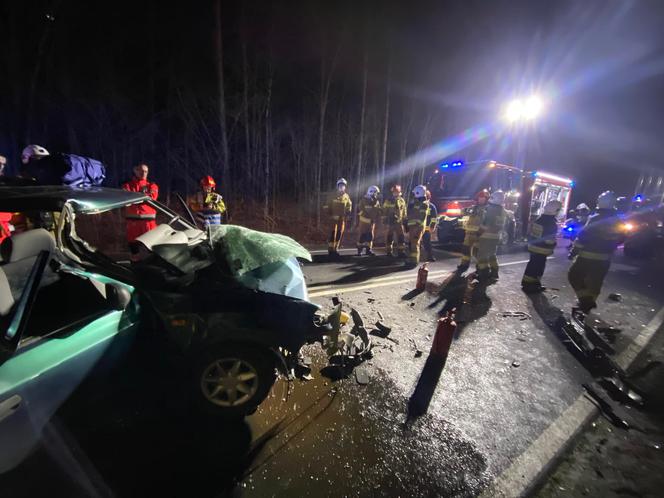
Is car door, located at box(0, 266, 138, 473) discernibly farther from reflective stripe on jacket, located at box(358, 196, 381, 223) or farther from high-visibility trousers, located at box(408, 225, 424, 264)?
reflective stripe on jacket, located at box(358, 196, 381, 223)

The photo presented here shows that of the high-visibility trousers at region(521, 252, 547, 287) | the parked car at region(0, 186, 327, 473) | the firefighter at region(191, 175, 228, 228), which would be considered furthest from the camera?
the firefighter at region(191, 175, 228, 228)

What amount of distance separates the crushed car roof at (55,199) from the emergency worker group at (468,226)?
3.35 ft

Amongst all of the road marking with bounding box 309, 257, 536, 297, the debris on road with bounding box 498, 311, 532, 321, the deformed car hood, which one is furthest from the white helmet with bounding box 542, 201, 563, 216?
the deformed car hood

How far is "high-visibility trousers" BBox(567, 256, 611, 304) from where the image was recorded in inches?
182

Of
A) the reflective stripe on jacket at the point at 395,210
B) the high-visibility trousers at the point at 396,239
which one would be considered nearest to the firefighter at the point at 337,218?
the reflective stripe on jacket at the point at 395,210

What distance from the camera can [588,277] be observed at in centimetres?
A: 471

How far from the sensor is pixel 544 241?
559cm

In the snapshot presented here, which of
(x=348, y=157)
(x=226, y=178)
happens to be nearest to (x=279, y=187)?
(x=348, y=157)

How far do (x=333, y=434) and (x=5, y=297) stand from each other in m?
2.15

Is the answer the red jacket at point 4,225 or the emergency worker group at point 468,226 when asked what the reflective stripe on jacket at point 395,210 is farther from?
the red jacket at point 4,225

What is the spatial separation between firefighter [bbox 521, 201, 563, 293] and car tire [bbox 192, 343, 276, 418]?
5420 mm

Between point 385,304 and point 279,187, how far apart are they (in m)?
16.6

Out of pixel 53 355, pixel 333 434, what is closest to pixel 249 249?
pixel 53 355

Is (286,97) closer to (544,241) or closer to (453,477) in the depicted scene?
(544,241)
